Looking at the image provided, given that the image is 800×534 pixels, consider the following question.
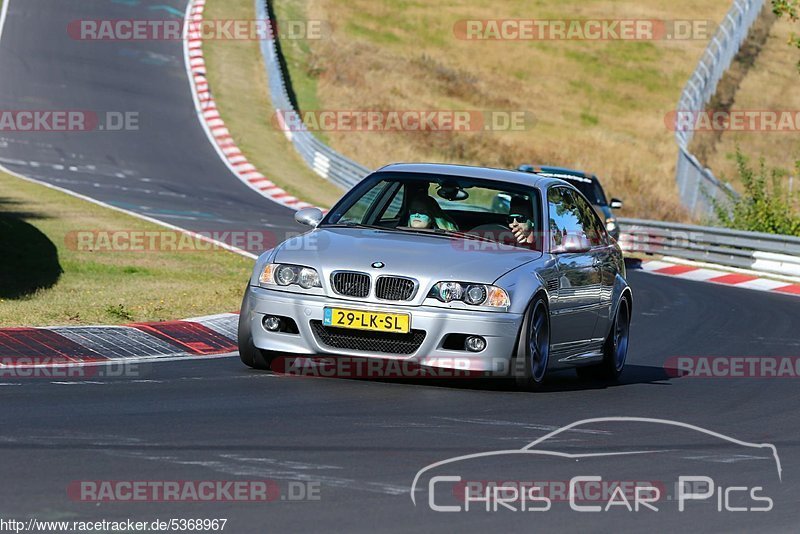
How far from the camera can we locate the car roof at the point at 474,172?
10.9 meters

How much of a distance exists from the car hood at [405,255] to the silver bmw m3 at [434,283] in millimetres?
11

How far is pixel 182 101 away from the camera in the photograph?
40.1 meters

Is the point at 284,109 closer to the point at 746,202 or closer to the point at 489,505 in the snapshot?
the point at 746,202

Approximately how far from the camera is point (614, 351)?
11719mm

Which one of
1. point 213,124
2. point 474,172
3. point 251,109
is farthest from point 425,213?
point 251,109

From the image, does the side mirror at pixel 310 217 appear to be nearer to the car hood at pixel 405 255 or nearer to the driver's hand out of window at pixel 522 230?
the car hood at pixel 405 255

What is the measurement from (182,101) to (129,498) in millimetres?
34936

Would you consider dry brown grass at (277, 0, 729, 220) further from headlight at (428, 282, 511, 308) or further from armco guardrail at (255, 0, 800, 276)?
headlight at (428, 282, 511, 308)

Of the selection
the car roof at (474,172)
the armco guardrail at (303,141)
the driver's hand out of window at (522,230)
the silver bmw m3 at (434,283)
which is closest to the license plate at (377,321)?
the silver bmw m3 at (434,283)

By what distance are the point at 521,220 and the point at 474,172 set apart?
0.55 m

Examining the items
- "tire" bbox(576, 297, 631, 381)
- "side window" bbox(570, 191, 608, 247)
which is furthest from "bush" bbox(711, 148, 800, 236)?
"side window" bbox(570, 191, 608, 247)

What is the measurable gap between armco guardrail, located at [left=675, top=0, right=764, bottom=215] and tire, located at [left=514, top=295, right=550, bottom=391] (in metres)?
22.5

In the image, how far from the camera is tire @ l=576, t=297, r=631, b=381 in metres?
11.6

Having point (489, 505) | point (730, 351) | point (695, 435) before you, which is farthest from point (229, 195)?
point (489, 505)
